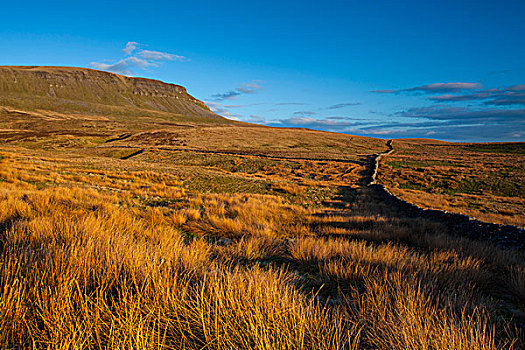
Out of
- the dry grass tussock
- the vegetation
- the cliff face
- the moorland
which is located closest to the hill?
the cliff face

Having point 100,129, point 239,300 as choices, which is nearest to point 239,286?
point 239,300

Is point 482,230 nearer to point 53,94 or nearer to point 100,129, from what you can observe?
point 100,129

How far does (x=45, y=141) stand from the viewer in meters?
59.3

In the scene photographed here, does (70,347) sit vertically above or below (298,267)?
above

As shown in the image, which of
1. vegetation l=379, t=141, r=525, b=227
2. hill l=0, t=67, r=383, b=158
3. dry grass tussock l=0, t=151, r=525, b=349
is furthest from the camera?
hill l=0, t=67, r=383, b=158

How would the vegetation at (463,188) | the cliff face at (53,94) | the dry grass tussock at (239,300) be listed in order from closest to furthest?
the dry grass tussock at (239,300), the vegetation at (463,188), the cliff face at (53,94)

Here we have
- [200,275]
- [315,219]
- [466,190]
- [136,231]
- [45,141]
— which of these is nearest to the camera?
[200,275]

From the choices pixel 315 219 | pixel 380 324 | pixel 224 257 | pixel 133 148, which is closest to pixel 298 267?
pixel 224 257

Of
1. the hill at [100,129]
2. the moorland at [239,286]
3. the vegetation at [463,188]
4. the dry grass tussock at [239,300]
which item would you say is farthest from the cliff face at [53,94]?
the dry grass tussock at [239,300]

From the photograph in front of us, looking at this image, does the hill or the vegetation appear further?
the hill

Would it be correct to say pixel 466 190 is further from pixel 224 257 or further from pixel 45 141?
pixel 45 141

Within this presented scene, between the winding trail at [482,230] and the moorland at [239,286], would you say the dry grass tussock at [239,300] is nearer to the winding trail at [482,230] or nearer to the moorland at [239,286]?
the moorland at [239,286]

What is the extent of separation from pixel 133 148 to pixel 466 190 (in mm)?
52298

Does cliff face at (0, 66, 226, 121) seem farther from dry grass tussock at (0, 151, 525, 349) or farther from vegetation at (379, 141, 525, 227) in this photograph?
dry grass tussock at (0, 151, 525, 349)
